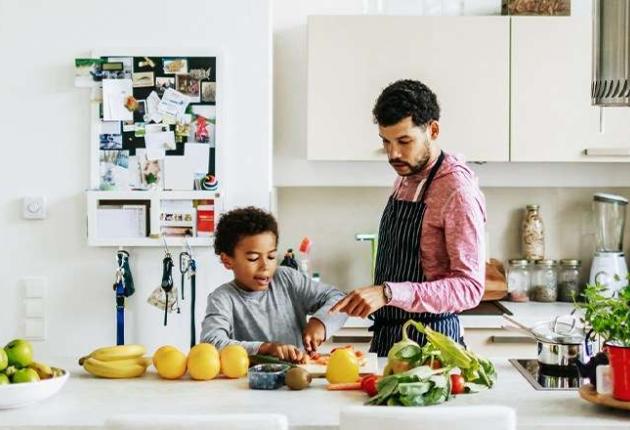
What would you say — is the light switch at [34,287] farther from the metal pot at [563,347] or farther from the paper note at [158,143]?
the metal pot at [563,347]

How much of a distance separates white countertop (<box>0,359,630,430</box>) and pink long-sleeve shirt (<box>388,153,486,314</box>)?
0.27 m

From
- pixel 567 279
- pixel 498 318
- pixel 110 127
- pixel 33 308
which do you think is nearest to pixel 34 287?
pixel 33 308

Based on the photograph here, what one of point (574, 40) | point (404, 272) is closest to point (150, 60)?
point (404, 272)

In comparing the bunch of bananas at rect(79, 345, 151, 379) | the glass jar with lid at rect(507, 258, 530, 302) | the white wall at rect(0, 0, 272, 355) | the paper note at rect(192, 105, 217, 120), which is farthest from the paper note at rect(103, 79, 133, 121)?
the glass jar with lid at rect(507, 258, 530, 302)

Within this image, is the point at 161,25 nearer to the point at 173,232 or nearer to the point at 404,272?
the point at 173,232

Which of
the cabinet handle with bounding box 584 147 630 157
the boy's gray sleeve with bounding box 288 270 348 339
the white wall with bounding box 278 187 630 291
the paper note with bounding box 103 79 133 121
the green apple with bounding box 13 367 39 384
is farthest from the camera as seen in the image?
the white wall with bounding box 278 187 630 291

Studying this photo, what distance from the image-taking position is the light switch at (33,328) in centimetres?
348

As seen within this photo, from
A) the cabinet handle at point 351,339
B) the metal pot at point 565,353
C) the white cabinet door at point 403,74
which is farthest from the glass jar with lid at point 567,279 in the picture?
the metal pot at point 565,353

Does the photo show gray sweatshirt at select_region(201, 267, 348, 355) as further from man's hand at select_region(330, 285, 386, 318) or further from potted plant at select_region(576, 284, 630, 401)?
potted plant at select_region(576, 284, 630, 401)

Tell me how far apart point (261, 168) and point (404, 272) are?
103cm

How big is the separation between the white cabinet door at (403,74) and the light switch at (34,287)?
1.17m

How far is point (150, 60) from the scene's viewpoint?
345 cm

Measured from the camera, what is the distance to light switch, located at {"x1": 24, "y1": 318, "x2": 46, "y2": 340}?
348 centimetres

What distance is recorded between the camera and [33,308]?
348 centimetres
